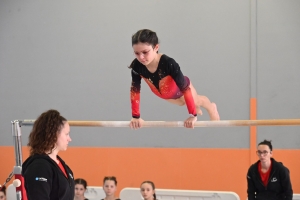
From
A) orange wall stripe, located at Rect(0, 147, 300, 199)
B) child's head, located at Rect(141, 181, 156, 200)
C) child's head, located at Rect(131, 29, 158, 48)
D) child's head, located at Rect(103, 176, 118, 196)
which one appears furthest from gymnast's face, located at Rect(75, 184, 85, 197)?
child's head, located at Rect(131, 29, 158, 48)

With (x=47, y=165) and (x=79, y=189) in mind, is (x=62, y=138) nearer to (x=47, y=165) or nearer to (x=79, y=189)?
(x=47, y=165)

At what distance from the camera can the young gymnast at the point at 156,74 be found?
3.71 metres

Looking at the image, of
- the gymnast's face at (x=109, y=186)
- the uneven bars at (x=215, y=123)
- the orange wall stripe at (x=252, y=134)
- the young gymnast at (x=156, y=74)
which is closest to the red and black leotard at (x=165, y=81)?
the young gymnast at (x=156, y=74)

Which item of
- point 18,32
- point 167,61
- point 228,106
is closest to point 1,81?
point 18,32

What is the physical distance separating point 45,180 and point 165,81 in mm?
1723

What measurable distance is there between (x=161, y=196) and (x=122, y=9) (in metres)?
2.84

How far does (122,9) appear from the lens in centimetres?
669

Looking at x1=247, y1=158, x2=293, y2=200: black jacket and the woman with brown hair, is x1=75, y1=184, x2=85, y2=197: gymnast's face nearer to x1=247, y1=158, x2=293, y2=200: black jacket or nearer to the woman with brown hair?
x1=247, y1=158, x2=293, y2=200: black jacket

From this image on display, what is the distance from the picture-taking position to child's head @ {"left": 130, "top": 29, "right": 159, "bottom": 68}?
3.68m

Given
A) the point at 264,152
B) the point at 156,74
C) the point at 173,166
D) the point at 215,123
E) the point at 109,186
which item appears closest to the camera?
the point at 156,74

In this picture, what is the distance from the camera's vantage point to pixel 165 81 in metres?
4.08

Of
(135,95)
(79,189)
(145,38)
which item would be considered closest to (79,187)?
(79,189)

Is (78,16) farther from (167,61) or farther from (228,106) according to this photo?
(167,61)

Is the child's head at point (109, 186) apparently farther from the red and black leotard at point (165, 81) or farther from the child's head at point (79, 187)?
the red and black leotard at point (165, 81)
